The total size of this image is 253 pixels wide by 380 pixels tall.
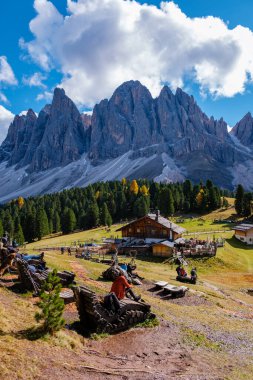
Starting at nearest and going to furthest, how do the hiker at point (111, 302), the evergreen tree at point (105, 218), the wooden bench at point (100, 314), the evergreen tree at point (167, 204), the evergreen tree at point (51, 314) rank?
1. the evergreen tree at point (51, 314)
2. the wooden bench at point (100, 314)
3. the hiker at point (111, 302)
4. the evergreen tree at point (105, 218)
5. the evergreen tree at point (167, 204)

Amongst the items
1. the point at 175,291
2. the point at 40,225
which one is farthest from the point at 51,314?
the point at 40,225

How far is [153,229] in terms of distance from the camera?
65.8 metres

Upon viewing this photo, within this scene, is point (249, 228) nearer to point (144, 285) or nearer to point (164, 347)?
point (144, 285)

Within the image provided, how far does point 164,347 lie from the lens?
43.0 feet

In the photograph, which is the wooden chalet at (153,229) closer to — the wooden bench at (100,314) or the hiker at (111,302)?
the wooden bench at (100,314)

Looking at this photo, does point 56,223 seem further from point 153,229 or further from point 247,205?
point 247,205

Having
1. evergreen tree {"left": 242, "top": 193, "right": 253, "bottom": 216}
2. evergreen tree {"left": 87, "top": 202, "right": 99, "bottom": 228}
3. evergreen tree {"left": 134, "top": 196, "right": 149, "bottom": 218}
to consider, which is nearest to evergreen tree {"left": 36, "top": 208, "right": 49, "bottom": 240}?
evergreen tree {"left": 87, "top": 202, "right": 99, "bottom": 228}

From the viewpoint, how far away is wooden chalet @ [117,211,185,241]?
6431 centimetres

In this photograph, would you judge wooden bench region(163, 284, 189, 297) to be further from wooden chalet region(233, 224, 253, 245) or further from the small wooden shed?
wooden chalet region(233, 224, 253, 245)

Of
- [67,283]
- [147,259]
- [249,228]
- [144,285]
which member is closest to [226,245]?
[249,228]

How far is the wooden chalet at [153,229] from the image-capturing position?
211ft

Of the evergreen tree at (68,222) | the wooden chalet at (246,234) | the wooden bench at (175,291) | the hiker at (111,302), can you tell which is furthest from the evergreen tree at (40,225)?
the hiker at (111,302)

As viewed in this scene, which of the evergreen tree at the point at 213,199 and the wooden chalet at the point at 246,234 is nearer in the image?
the wooden chalet at the point at 246,234

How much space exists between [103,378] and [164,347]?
14.2ft
